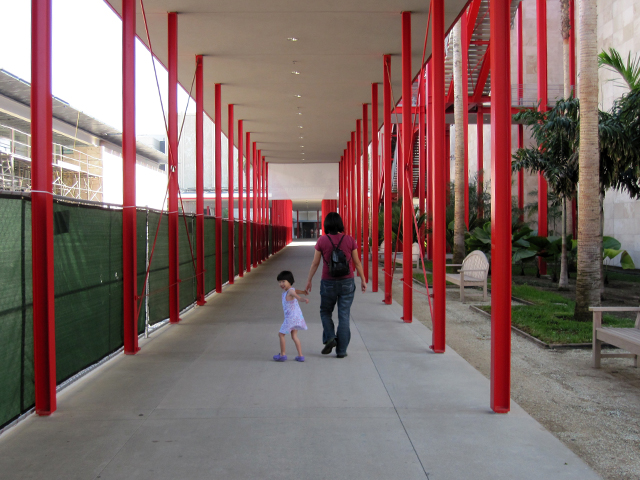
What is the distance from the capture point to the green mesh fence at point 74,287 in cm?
422

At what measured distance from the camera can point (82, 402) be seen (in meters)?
4.91

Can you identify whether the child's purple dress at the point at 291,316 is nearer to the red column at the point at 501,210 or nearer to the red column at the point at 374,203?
the red column at the point at 501,210

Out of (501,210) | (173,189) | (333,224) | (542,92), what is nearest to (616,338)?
(501,210)

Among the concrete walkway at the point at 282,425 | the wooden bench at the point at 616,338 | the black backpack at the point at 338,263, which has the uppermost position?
the black backpack at the point at 338,263

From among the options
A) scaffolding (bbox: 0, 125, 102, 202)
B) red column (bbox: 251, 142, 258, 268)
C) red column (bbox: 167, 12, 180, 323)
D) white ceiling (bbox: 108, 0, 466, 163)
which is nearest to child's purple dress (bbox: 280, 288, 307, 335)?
→ red column (bbox: 167, 12, 180, 323)

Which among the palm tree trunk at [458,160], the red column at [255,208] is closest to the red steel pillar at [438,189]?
the palm tree trunk at [458,160]

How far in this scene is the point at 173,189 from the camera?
9.03 m

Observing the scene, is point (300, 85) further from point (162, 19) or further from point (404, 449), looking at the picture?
point (404, 449)

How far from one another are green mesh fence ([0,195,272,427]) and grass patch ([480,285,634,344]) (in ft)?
17.6

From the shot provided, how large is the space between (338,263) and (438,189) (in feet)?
5.44

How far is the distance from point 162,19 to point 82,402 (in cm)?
689

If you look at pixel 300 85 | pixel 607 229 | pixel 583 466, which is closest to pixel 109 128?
pixel 300 85

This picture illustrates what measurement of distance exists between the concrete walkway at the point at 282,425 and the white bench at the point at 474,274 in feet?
18.6

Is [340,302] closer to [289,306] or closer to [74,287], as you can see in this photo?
[289,306]
